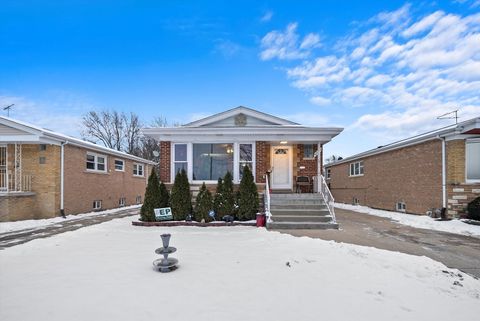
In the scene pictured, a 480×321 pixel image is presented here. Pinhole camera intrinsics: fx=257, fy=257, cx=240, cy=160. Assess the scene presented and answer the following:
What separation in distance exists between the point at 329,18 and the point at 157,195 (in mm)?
11783

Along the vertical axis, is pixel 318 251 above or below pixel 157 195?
below

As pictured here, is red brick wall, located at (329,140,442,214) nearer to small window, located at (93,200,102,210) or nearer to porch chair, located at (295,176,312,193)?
porch chair, located at (295,176,312,193)

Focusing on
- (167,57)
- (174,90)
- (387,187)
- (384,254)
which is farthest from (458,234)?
(174,90)

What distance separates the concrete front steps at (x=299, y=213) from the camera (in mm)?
8797

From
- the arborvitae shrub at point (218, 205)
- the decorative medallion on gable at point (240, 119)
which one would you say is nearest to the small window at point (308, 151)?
the decorative medallion on gable at point (240, 119)

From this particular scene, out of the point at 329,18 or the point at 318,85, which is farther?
the point at 318,85

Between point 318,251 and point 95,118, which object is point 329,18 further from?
point 95,118

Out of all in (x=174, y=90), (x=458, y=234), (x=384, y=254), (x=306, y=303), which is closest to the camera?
(x=306, y=303)

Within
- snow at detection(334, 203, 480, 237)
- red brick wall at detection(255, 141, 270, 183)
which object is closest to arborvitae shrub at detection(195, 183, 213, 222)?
red brick wall at detection(255, 141, 270, 183)

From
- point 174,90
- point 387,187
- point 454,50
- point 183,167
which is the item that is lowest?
point 387,187

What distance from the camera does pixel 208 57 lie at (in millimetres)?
17656

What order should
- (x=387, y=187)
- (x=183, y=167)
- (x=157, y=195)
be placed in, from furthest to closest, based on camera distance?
1. (x=387, y=187)
2. (x=183, y=167)
3. (x=157, y=195)

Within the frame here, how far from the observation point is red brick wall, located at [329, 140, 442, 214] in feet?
39.2

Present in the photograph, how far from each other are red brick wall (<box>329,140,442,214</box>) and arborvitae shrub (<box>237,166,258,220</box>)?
8479mm
